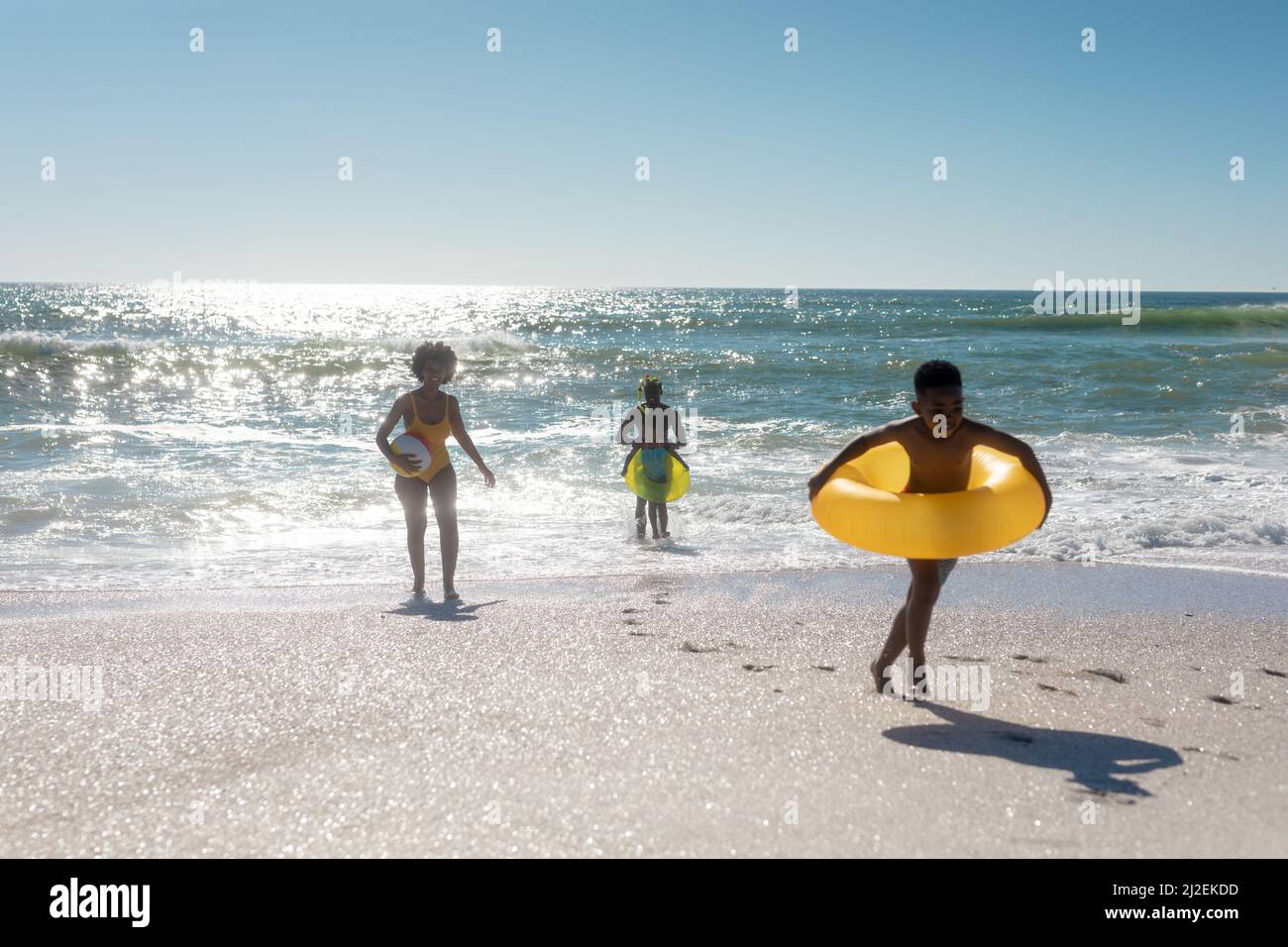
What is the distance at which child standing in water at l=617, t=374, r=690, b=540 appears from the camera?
8.24m

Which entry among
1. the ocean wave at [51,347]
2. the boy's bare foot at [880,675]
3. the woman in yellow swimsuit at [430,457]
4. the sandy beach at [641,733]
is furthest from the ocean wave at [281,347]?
the boy's bare foot at [880,675]

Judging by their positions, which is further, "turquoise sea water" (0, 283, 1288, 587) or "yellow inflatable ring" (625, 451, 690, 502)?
"yellow inflatable ring" (625, 451, 690, 502)

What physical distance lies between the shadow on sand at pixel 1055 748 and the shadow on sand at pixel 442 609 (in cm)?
255

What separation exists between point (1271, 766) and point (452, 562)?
4.22 meters

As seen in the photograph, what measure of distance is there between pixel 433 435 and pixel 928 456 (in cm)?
321

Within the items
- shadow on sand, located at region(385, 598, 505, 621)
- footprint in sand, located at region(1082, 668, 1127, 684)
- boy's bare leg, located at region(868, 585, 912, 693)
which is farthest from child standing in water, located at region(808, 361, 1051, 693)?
shadow on sand, located at region(385, 598, 505, 621)

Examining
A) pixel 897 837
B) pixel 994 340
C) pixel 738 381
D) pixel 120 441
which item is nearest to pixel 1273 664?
pixel 897 837

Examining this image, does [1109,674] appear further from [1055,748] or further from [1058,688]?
[1055,748]

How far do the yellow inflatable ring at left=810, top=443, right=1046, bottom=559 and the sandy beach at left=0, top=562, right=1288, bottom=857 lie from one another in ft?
2.12

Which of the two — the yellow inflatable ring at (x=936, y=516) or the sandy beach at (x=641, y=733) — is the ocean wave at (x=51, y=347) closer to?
the sandy beach at (x=641, y=733)

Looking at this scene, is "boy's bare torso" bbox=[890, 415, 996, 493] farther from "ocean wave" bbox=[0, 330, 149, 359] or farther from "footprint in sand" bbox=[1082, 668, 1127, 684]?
"ocean wave" bbox=[0, 330, 149, 359]

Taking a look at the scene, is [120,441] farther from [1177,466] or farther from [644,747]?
[1177,466]

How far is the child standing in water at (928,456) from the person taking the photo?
12.3 ft

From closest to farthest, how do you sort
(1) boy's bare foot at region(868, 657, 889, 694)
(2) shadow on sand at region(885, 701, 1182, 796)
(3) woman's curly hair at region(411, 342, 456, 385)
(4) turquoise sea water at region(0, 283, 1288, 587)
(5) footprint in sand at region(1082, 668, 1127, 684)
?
(2) shadow on sand at region(885, 701, 1182, 796), (1) boy's bare foot at region(868, 657, 889, 694), (5) footprint in sand at region(1082, 668, 1127, 684), (3) woman's curly hair at region(411, 342, 456, 385), (4) turquoise sea water at region(0, 283, 1288, 587)
